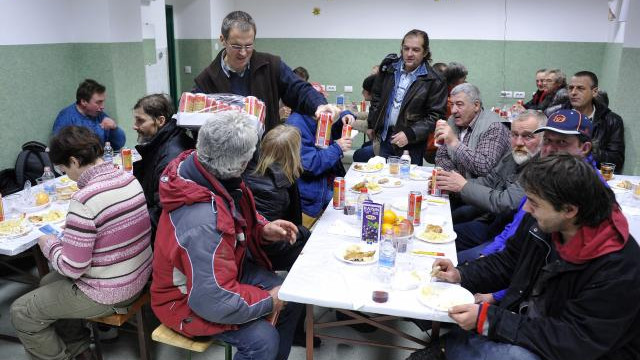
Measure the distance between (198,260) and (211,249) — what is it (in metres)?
0.07

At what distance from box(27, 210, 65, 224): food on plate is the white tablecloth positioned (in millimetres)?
1584

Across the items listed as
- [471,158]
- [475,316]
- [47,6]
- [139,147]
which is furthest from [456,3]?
[475,316]

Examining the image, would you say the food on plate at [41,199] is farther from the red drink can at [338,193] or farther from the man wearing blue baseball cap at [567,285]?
the man wearing blue baseball cap at [567,285]

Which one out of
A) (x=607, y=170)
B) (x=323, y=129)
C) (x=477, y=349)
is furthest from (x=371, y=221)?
(x=607, y=170)

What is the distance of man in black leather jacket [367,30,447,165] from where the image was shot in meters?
4.16

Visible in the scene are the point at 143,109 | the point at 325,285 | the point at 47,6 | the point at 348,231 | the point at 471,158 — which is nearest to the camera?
the point at 325,285

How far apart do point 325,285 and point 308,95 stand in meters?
1.82

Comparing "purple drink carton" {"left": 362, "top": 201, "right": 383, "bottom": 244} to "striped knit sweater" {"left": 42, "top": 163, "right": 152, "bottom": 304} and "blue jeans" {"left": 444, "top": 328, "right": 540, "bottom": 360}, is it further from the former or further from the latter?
Answer: "striped knit sweater" {"left": 42, "top": 163, "right": 152, "bottom": 304}

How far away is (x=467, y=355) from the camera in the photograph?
74.6 inches

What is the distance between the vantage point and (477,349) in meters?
1.87

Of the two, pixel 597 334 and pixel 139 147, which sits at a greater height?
pixel 139 147

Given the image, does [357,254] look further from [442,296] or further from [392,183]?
[392,183]

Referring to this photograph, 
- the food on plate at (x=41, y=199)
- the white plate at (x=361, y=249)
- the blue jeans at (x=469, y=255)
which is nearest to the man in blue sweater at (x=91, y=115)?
the food on plate at (x=41, y=199)

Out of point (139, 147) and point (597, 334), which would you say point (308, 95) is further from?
point (597, 334)
